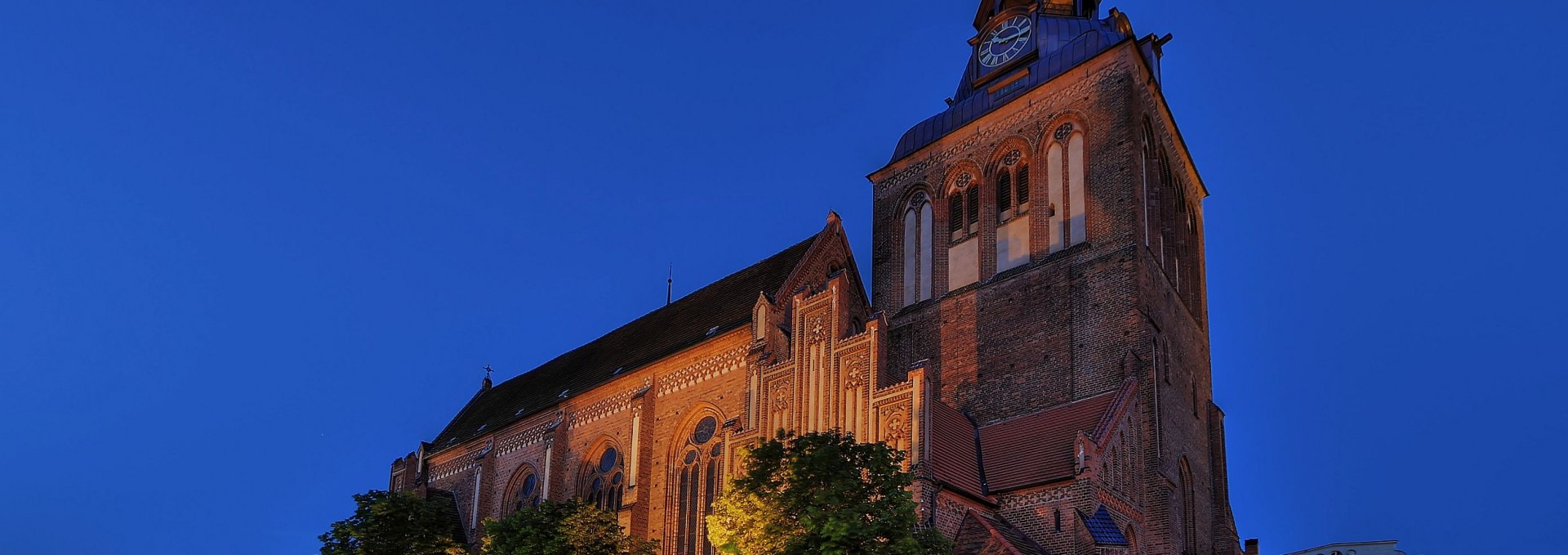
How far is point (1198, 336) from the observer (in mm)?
38406

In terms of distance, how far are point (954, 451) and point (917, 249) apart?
33.2 feet

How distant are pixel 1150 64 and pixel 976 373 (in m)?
10.3

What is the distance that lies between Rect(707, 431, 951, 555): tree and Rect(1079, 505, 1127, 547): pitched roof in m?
4.02

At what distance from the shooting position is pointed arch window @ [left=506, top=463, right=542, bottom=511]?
4231 cm

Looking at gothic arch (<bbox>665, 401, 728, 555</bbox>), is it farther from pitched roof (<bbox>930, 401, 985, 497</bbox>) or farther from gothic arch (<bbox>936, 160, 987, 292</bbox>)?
gothic arch (<bbox>936, 160, 987, 292</bbox>)

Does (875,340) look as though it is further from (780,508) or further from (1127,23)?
(1127,23)

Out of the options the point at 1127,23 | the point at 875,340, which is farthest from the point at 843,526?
the point at 1127,23

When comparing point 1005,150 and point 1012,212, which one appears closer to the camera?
point 1012,212

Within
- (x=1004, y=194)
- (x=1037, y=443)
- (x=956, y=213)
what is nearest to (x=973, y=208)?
(x=956, y=213)

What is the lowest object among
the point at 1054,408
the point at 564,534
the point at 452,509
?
the point at 564,534

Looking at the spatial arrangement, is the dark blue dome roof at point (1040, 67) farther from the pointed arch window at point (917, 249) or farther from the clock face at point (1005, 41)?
the pointed arch window at point (917, 249)

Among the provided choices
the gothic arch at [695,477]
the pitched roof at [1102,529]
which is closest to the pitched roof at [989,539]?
the pitched roof at [1102,529]

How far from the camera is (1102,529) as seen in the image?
27984 millimetres

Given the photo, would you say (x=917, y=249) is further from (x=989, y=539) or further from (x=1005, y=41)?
(x=989, y=539)
